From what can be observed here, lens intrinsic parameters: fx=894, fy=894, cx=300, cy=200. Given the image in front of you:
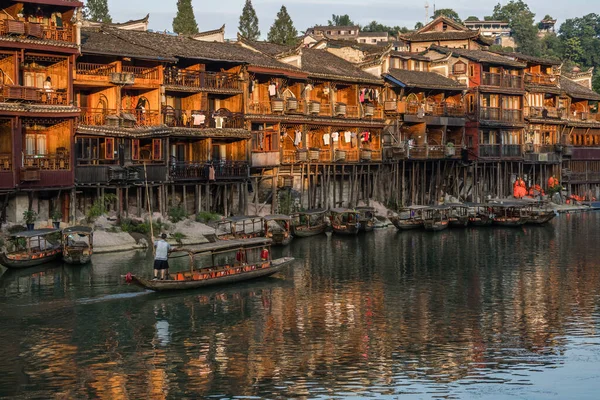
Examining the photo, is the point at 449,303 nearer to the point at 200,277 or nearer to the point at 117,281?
the point at 200,277

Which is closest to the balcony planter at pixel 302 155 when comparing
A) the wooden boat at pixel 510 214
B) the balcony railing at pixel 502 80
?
the wooden boat at pixel 510 214

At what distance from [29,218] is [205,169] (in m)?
14.8

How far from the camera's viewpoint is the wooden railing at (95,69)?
5815 cm

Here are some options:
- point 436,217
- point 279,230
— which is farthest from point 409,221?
point 279,230

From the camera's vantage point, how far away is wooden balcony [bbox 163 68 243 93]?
6347 cm

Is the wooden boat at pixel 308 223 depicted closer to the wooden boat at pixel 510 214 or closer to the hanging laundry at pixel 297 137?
the hanging laundry at pixel 297 137

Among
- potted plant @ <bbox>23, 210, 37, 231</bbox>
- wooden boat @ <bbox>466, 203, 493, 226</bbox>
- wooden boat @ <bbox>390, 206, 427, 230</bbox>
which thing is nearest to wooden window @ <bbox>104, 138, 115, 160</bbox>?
potted plant @ <bbox>23, 210, 37, 231</bbox>

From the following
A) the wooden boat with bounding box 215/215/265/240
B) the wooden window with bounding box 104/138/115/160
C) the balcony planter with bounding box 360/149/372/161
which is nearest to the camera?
the wooden boat with bounding box 215/215/265/240

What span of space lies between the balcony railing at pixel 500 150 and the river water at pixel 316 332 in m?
36.2

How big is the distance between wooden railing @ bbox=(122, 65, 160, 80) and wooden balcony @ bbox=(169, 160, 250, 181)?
630 centimetres

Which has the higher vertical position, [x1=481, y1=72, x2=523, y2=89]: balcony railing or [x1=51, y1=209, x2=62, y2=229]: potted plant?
[x1=481, y1=72, x2=523, y2=89]: balcony railing

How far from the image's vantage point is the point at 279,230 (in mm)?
61406

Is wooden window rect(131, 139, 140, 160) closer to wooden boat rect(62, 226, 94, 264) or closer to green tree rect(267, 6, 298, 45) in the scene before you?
wooden boat rect(62, 226, 94, 264)

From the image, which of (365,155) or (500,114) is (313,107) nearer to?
(365,155)
